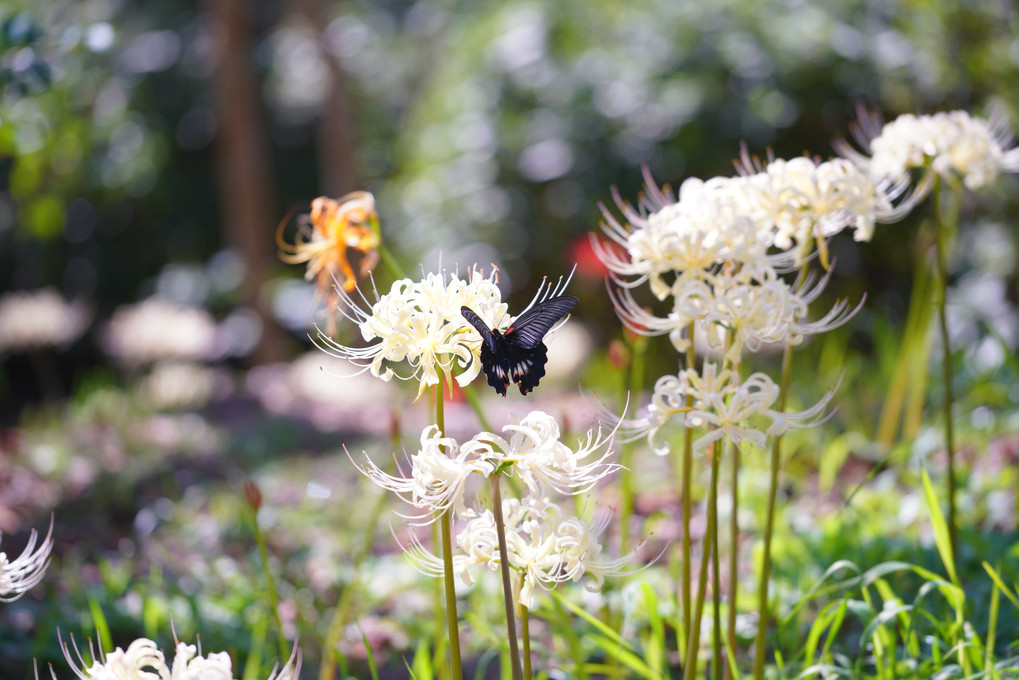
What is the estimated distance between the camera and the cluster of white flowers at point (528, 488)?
1205 mm

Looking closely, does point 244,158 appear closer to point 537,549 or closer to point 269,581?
point 269,581

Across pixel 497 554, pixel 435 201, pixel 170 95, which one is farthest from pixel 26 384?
pixel 497 554

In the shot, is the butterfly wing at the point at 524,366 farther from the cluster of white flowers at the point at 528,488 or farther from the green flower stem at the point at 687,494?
the green flower stem at the point at 687,494

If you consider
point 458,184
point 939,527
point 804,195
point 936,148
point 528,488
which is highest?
point 458,184

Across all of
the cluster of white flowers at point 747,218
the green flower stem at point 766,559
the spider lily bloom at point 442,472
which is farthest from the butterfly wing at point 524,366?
the green flower stem at point 766,559

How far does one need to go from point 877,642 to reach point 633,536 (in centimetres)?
141

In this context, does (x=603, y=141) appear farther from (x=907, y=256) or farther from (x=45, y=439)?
(x=45, y=439)

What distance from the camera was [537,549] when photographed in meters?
1.31

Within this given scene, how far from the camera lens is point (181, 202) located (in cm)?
1145

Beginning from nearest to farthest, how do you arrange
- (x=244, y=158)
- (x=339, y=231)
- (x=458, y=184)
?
(x=339, y=231), (x=458, y=184), (x=244, y=158)

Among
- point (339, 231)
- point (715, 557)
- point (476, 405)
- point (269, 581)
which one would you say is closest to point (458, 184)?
point (339, 231)

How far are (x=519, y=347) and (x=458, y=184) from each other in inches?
210

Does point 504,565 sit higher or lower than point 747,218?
lower

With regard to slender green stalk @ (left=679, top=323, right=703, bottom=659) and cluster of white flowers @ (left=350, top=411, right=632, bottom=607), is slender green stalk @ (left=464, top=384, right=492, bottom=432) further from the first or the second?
slender green stalk @ (left=679, top=323, right=703, bottom=659)
